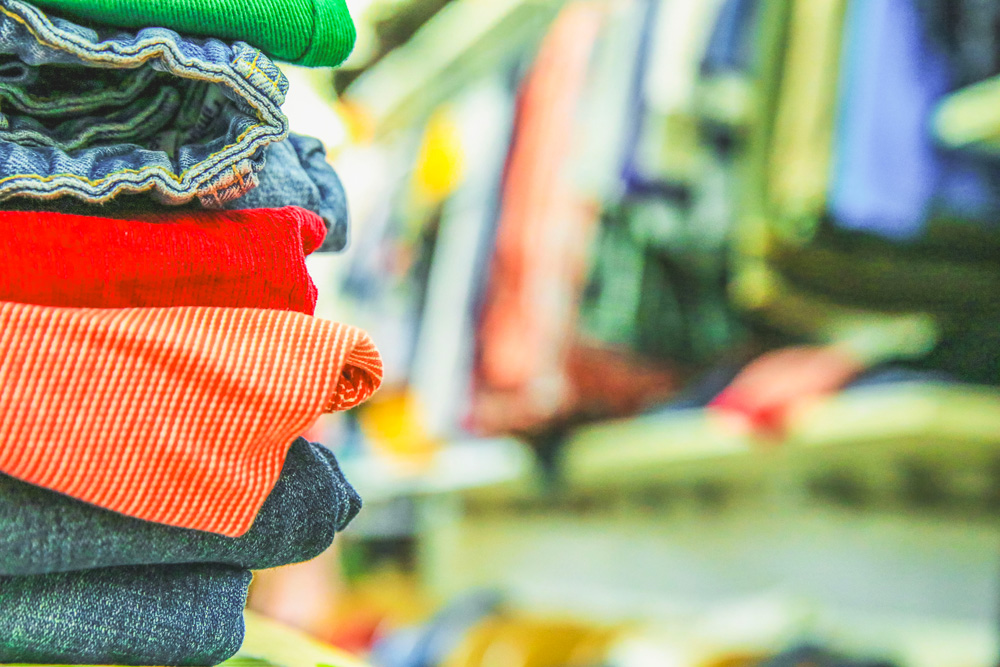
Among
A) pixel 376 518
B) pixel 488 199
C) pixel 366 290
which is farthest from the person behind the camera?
pixel 376 518

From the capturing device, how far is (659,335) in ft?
3.72

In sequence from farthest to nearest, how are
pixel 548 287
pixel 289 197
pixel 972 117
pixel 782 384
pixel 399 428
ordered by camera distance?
pixel 399 428
pixel 548 287
pixel 782 384
pixel 972 117
pixel 289 197

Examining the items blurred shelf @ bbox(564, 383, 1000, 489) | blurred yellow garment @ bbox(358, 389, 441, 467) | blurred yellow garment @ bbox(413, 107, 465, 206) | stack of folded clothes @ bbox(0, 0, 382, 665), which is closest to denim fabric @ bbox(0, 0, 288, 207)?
stack of folded clothes @ bbox(0, 0, 382, 665)

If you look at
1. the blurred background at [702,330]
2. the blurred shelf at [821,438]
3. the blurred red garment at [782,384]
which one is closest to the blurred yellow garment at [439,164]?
the blurred background at [702,330]

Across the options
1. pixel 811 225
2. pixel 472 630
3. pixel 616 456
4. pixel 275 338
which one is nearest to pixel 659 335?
pixel 616 456

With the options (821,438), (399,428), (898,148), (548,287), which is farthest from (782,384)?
(399,428)

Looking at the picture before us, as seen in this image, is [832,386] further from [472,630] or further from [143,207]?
[143,207]

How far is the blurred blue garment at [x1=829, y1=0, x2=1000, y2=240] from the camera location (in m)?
0.80

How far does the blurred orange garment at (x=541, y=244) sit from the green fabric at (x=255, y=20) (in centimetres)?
73

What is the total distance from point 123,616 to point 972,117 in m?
0.76

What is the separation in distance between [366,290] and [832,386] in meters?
1.06

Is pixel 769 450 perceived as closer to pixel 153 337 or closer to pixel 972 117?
pixel 972 117

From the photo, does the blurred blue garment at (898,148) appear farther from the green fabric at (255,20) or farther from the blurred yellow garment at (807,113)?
the green fabric at (255,20)

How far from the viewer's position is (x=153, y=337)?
1.07 feet
